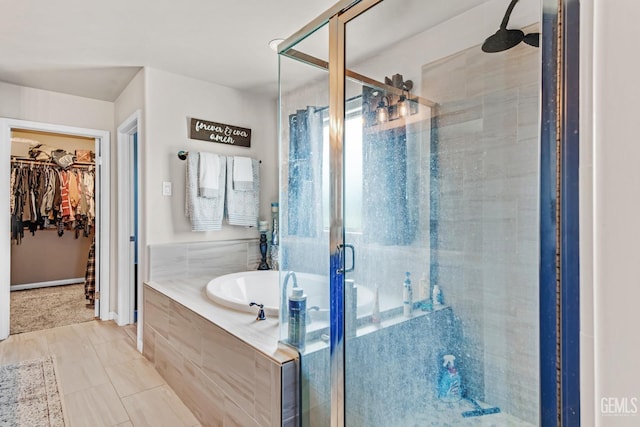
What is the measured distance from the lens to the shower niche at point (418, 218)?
1.01 m

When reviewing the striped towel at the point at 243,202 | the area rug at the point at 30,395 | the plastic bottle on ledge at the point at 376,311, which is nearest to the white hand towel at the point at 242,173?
the striped towel at the point at 243,202

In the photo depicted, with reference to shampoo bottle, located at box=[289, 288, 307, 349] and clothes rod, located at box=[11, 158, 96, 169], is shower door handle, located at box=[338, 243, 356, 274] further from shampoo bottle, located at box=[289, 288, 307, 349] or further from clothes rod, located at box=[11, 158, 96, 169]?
clothes rod, located at box=[11, 158, 96, 169]

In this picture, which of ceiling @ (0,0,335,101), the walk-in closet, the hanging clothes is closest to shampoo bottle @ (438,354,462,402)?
ceiling @ (0,0,335,101)

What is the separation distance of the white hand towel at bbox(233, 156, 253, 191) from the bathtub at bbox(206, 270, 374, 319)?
78 centimetres

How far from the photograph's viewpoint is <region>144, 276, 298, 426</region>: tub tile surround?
1378 millimetres

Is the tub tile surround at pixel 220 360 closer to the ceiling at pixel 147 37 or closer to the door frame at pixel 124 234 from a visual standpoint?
the door frame at pixel 124 234

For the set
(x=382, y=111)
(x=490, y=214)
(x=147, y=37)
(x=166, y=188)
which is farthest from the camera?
(x=166, y=188)

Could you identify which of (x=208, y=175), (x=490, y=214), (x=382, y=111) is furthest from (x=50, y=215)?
(x=490, y=214)

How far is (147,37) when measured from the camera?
220 cm

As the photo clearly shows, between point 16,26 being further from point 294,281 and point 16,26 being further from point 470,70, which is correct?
point 470,70

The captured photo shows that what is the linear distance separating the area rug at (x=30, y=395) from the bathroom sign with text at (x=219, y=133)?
2003 millimetres

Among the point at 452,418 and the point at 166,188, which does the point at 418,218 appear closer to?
the point at 452,418

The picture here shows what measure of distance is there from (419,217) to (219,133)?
2.33 meters
